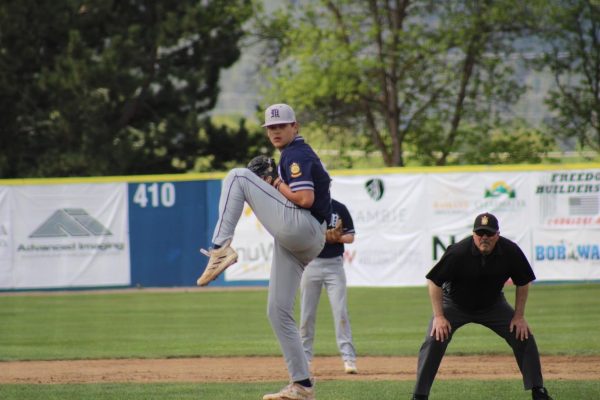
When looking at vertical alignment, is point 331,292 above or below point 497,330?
below

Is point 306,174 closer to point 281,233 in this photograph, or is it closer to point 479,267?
point 281,233

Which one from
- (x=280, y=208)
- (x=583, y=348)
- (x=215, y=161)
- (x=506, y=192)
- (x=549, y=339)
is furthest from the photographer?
(x=215, y=161)

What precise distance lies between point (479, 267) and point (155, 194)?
1538 cm

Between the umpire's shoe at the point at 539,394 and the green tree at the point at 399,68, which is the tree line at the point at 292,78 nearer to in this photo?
the green tree at the point at 399,68

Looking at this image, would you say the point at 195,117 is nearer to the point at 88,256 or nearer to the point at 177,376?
the point at 88,256

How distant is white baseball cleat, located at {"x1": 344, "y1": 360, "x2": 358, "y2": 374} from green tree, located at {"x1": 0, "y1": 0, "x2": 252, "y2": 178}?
18.1 meters

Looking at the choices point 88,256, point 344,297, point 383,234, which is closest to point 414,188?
point 383,234

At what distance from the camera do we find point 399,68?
29.5 meters

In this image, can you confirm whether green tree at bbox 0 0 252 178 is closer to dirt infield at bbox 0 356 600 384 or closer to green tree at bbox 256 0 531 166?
green tree at bbox 256 0 531 166

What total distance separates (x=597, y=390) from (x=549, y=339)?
4.68 m

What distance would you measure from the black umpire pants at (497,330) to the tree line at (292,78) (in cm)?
2062

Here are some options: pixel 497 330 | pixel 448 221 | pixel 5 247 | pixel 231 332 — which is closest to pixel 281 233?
pixel 497 330

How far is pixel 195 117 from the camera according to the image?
2905cm

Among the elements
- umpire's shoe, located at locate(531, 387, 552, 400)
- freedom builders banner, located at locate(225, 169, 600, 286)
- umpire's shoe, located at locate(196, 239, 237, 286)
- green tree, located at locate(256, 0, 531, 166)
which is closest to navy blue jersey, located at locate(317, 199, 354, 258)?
umpire's shoe, located at locate(531, 387, 552, 400)
